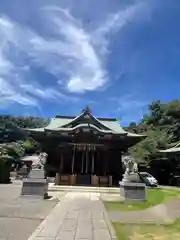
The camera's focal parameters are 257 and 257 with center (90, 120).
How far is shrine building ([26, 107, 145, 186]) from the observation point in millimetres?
25500

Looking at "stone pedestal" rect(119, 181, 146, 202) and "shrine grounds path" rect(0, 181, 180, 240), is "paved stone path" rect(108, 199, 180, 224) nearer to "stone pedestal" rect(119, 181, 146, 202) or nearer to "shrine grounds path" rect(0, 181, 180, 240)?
"shrine grounds path" rect(0, 181, 180, 240)

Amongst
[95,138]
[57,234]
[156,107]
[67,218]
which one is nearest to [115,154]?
[95,138]

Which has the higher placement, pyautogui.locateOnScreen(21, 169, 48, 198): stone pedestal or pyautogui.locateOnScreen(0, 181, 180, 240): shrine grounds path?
pyautogui.locateOnScreen(21, 169, 48, 198): stone pedestal

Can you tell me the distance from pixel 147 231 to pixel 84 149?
1871 cm

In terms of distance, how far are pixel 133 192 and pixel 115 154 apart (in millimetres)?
13570

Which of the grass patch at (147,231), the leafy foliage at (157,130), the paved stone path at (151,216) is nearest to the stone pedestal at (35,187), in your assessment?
the paved stone path at (151,216)

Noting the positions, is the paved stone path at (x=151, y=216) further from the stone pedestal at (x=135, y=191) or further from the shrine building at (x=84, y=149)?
the shrine building at (x=84, y=149)

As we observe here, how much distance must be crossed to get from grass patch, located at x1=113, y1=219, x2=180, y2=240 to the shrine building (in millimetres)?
17230

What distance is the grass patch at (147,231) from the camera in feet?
20.2

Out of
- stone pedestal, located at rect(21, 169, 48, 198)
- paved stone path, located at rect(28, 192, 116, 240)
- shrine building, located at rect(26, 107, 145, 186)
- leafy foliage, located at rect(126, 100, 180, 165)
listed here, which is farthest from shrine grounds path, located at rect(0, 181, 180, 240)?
leafy foliage, located at rect(126, 100, 180, 165)

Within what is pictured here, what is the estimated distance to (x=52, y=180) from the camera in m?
26.7

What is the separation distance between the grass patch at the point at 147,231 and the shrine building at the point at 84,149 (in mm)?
17230

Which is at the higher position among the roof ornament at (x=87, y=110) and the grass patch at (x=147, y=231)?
the roof ornament at (x=87, y=110)

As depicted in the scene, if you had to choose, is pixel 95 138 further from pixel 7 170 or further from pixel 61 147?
pixel 7 170
